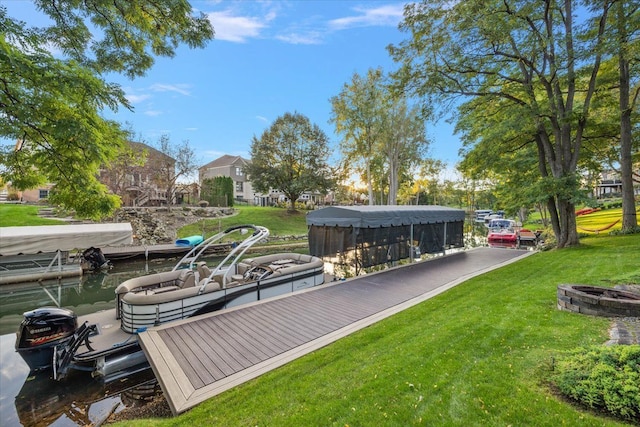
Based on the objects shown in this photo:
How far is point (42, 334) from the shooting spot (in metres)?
5.35

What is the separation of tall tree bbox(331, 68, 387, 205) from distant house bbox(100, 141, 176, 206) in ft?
56.5

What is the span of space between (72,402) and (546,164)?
20451 mm

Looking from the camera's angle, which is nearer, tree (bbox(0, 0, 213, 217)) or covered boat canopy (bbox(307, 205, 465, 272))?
tree (bbox(0, 0, 213, 217))

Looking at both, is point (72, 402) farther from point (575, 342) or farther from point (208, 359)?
point (575, 342)

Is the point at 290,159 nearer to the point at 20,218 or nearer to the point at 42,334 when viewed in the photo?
the point at 20,218

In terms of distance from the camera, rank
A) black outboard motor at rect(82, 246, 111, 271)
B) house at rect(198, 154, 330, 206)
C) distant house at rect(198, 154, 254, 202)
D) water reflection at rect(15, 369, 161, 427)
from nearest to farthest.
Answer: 1. water reflection at rect(15, 369, 161, 427)
2. black outboard motor at rect(82, 246, 111, 271)
3. distant house at rect(198, 154, 254, 202)
4. house at rect(198, 154, 330, 206)

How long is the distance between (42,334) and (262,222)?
84.5 feet

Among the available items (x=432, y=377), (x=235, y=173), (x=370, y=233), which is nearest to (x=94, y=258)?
(x=370, y=233)

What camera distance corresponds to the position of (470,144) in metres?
15.5

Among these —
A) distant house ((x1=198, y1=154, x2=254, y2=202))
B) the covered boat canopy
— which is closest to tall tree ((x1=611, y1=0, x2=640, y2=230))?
the covered boat canopy

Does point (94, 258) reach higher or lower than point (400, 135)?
lower

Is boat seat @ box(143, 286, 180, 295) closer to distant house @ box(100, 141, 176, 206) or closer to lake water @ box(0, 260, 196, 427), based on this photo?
lake water @ box(0, 260, 196, 427)

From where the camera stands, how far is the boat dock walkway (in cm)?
438

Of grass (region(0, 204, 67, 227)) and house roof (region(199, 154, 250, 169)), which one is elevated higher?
house roof (region(199, 154, 250, 169))
